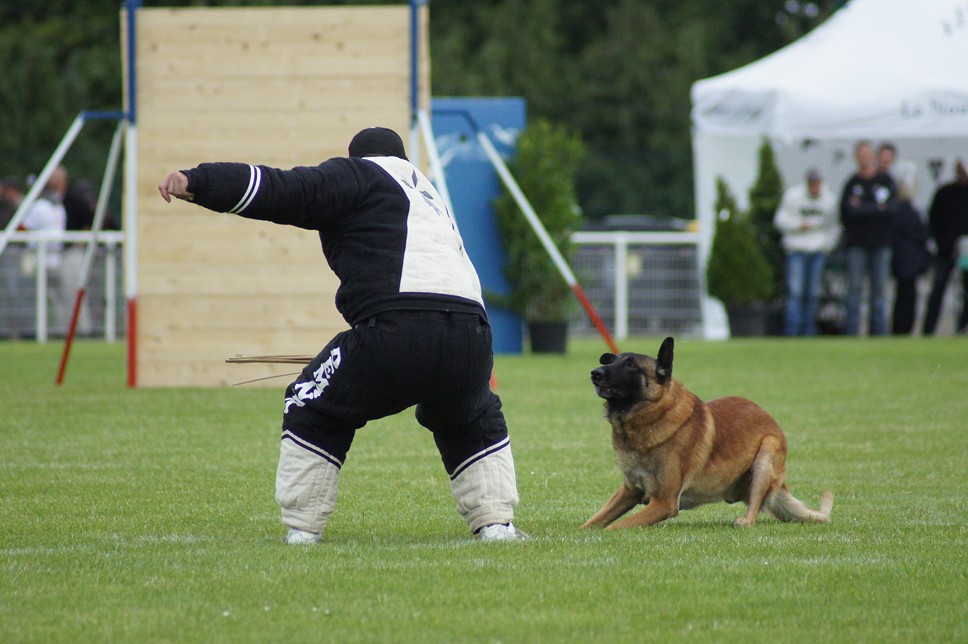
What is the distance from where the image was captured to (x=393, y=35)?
43.7 ft

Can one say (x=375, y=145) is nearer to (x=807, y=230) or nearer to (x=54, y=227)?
(x=807, y=230)

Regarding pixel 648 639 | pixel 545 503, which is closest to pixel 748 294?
pixel 545 503

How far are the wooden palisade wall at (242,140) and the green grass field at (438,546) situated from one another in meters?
1.79

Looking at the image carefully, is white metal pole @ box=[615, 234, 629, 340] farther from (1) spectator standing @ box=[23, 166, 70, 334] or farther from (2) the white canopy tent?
(1) spectator standing @ box=[23, 166, 70, 334]

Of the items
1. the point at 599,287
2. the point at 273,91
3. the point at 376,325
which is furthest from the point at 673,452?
the point at 599,287

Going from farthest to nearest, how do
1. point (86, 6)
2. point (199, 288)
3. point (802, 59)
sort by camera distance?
1. point (86, 6)
2. point (802, 59)
3. point (199, 288)

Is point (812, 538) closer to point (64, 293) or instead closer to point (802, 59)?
point (802, 59)

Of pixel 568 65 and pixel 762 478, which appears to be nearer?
pixel 762 478

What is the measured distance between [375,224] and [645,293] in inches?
657

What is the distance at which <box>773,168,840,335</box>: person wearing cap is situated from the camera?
2077 cm

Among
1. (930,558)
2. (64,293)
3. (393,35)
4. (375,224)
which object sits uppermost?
(393,35)

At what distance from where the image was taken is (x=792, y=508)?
21.6ft

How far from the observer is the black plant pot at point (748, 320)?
71.5 ft

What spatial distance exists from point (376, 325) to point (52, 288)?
17344 mm
